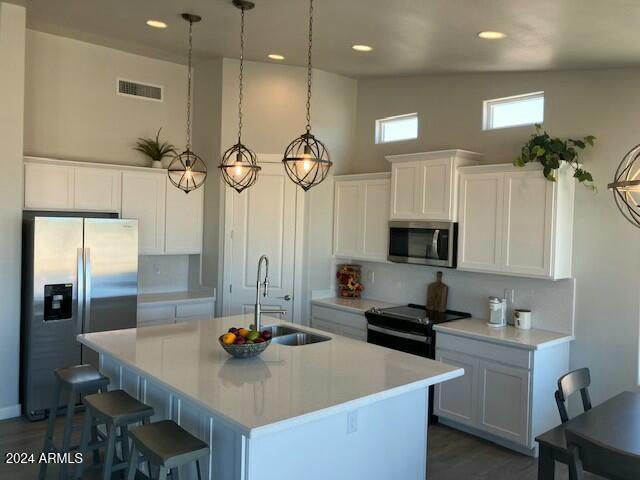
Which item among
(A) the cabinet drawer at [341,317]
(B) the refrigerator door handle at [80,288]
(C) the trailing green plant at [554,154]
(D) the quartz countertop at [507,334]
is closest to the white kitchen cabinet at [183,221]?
(B) the refrigerator door handle at [80,288]

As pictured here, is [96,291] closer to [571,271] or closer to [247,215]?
[247,215]

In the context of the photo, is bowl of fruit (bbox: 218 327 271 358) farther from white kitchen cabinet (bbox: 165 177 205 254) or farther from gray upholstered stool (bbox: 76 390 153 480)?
white kitchen cabinet (bbox: 165 177 205 254)

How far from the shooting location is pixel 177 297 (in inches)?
222

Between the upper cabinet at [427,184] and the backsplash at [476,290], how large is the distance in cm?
65

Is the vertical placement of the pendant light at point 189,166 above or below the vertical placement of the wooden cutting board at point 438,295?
above

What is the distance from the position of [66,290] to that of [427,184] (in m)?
3.33

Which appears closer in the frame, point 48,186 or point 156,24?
point 156,24

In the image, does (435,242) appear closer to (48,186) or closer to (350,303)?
(350,303)

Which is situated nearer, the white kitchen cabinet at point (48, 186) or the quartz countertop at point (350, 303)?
the white kitchen cabinet at point (48, 186)

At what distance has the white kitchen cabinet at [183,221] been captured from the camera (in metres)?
5.70

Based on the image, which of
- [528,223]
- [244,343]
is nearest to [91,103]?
[244,343]

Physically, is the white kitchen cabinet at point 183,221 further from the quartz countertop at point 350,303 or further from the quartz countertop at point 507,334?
the quartz countertop at point 507,334

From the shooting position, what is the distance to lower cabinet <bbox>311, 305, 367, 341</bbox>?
528 cm

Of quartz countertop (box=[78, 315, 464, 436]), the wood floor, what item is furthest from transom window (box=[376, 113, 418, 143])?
the wood floor
